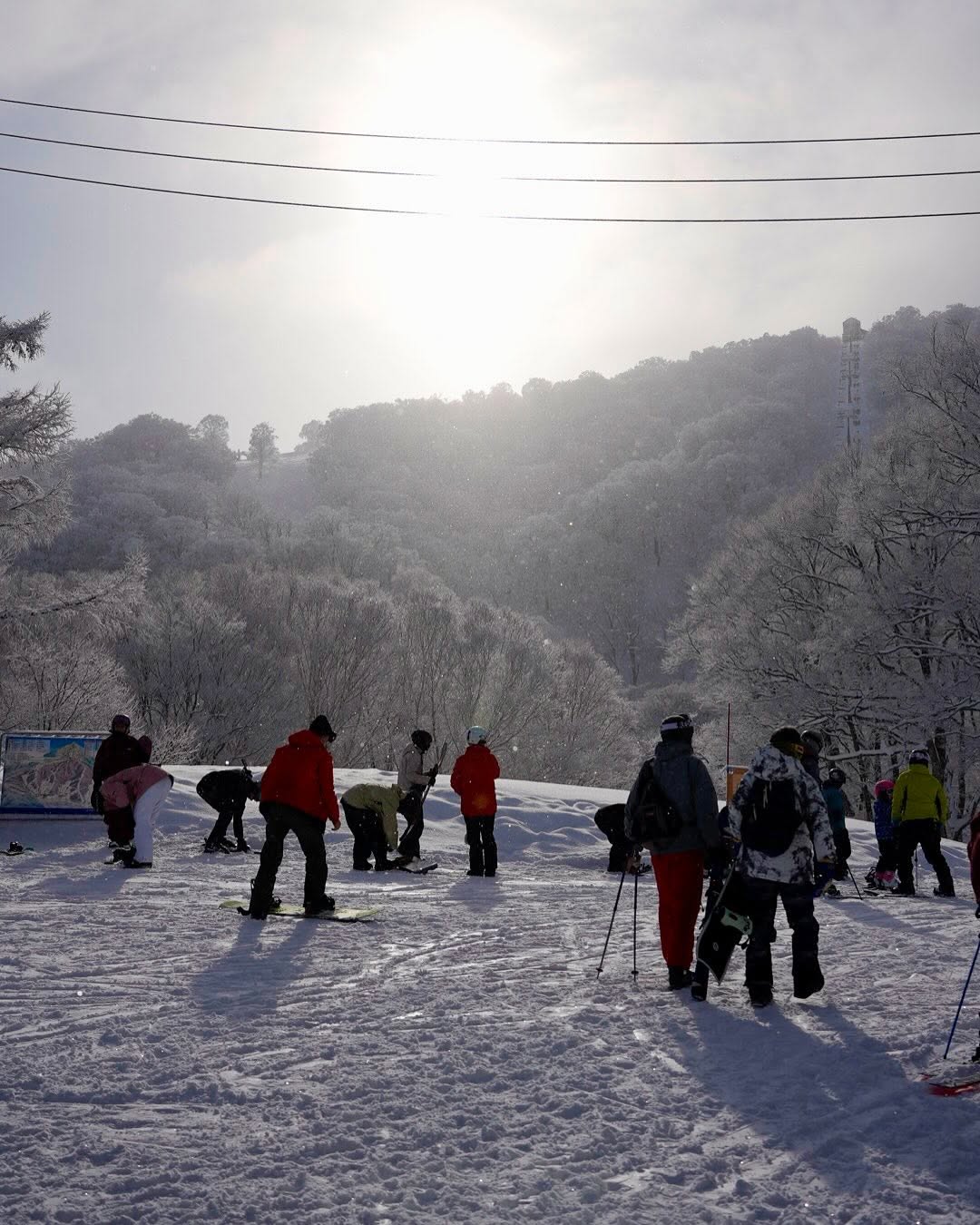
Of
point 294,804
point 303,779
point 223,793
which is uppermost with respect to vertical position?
point 303,779

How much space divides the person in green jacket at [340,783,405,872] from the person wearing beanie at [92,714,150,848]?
269 centimetres

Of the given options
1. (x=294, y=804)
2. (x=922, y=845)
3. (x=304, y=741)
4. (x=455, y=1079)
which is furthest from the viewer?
(x=922, y=845)

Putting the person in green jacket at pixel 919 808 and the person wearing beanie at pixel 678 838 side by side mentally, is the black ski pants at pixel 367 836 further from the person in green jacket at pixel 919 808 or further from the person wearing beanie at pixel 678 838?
the person wearing beanie at pixel 678 838

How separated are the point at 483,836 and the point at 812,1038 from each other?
893 centimetres

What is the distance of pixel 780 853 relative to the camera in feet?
22.8

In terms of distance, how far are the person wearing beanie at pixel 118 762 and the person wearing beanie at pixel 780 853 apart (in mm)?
9344

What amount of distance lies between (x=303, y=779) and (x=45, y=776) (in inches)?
360

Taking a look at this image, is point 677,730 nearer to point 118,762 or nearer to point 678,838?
point 678,838

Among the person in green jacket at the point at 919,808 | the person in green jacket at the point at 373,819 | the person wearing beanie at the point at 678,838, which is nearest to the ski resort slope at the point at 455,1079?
the person wearing beanie at the point at 678,838

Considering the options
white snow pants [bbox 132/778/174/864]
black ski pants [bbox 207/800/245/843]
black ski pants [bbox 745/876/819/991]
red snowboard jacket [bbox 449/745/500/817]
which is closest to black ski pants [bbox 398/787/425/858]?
red snowboard jacket [bbox 449/745/500/817]

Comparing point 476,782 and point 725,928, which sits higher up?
point 476,782

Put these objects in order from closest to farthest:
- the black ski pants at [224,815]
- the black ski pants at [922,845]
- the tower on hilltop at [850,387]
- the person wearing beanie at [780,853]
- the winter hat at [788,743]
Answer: the person wearing beanie at [780,853] < the winter hat at [788,743] < the black ski pants at [922,845] < the black ski pants at [224,815] < the tower on hilltop at [850,387]

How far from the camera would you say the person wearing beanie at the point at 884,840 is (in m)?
14.9

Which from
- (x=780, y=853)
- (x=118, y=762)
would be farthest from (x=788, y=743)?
(x=118, y=762)
